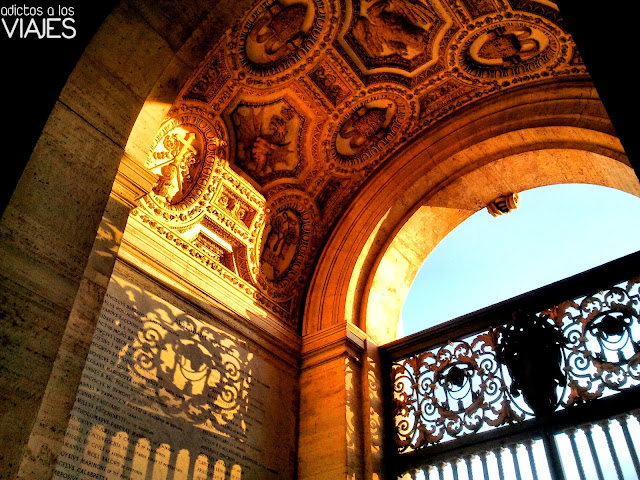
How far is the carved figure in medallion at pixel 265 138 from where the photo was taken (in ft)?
23.9

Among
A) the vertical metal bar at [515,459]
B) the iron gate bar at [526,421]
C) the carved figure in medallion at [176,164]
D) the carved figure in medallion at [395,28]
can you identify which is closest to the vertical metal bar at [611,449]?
the iron gate bar at [526,421]

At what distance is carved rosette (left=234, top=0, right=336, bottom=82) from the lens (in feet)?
21.1

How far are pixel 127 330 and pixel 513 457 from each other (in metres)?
3.99

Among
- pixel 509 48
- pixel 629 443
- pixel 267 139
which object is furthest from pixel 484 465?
pixel 509 48

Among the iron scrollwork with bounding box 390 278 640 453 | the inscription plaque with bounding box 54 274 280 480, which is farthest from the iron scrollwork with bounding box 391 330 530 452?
the inscription plaque with bounding box 54 274 280 480

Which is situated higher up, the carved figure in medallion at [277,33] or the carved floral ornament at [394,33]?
the carved floral ornament at [394,33]

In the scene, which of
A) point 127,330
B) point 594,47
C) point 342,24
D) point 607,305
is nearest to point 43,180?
point 594,47

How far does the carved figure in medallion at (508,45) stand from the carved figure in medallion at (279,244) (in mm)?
3190

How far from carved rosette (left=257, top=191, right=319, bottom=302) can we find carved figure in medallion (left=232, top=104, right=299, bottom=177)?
0.47 m

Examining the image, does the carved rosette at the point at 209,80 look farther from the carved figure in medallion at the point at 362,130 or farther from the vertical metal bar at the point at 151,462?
the vertical metal bar at the point at 151,462

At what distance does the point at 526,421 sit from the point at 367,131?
165 inches

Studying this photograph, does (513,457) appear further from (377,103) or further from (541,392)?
(377,103)

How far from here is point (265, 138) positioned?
746 cm

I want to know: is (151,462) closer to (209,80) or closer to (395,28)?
(209,80)
